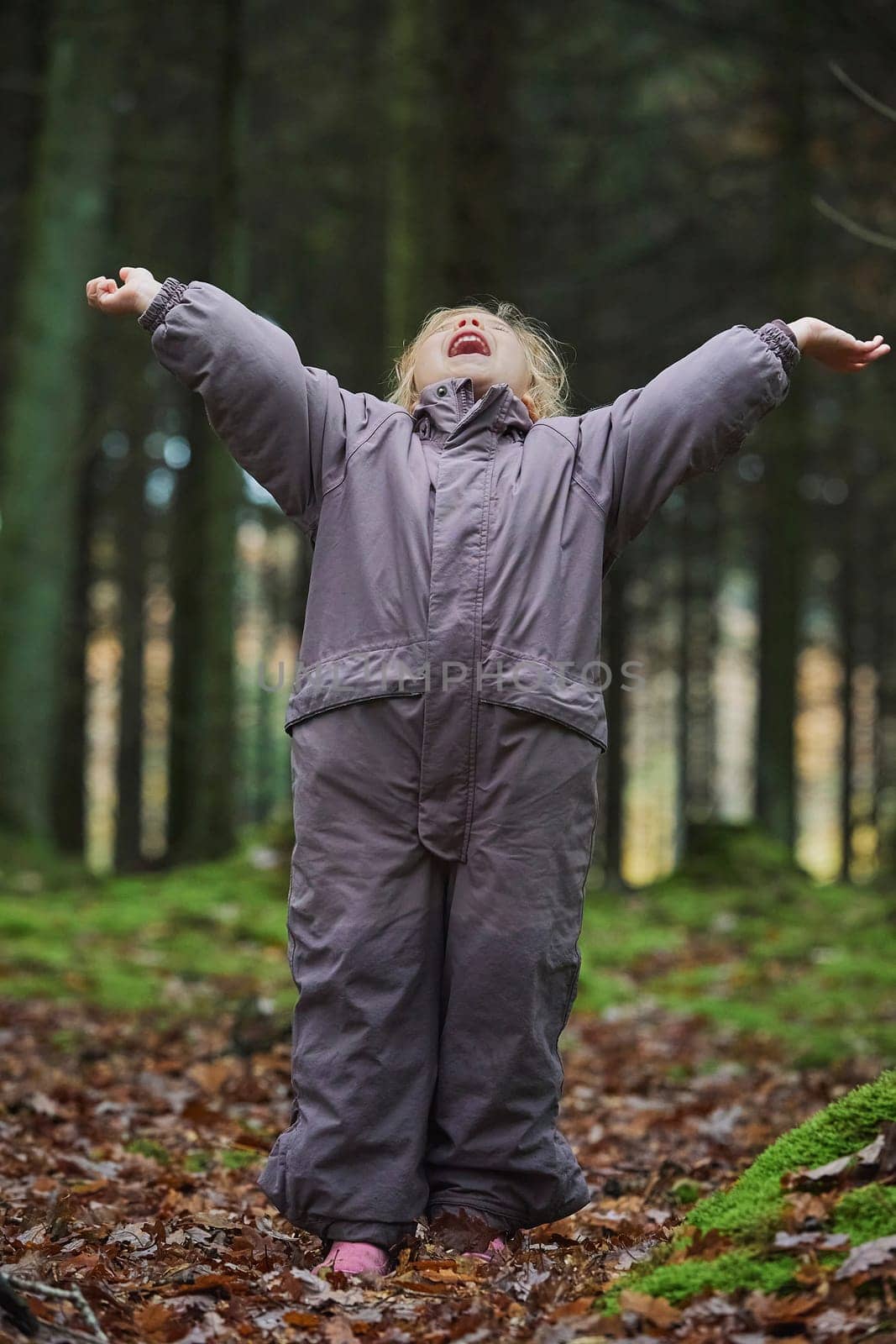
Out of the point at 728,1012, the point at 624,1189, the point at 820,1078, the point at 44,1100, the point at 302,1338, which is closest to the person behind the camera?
the point at 302,1338

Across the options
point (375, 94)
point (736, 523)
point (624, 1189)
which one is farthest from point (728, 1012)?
point (736, 523)

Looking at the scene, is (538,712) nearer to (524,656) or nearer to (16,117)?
(524,656)

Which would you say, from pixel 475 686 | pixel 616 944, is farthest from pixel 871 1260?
pixel 616 944

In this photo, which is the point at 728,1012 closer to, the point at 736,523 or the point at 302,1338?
the point at 302,1338

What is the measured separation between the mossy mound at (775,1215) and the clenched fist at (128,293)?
2339mm

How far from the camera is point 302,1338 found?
2.56 metres

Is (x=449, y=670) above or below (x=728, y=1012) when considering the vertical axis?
above

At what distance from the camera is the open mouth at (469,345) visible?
349cm

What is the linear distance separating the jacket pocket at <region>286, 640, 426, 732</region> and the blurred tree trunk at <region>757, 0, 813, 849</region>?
10.4m

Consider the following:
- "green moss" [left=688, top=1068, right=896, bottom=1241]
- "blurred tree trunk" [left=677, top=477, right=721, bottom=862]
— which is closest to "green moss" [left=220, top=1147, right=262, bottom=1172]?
"green moss" [left=688, top=1068, right=896, bottom=1241]

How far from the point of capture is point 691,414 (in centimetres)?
317

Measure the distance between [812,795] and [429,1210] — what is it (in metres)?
34.3

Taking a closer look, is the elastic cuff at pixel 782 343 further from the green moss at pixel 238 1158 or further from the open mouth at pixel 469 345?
the green moss at pixel 238 1158

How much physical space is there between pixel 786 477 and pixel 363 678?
10.9 metres
